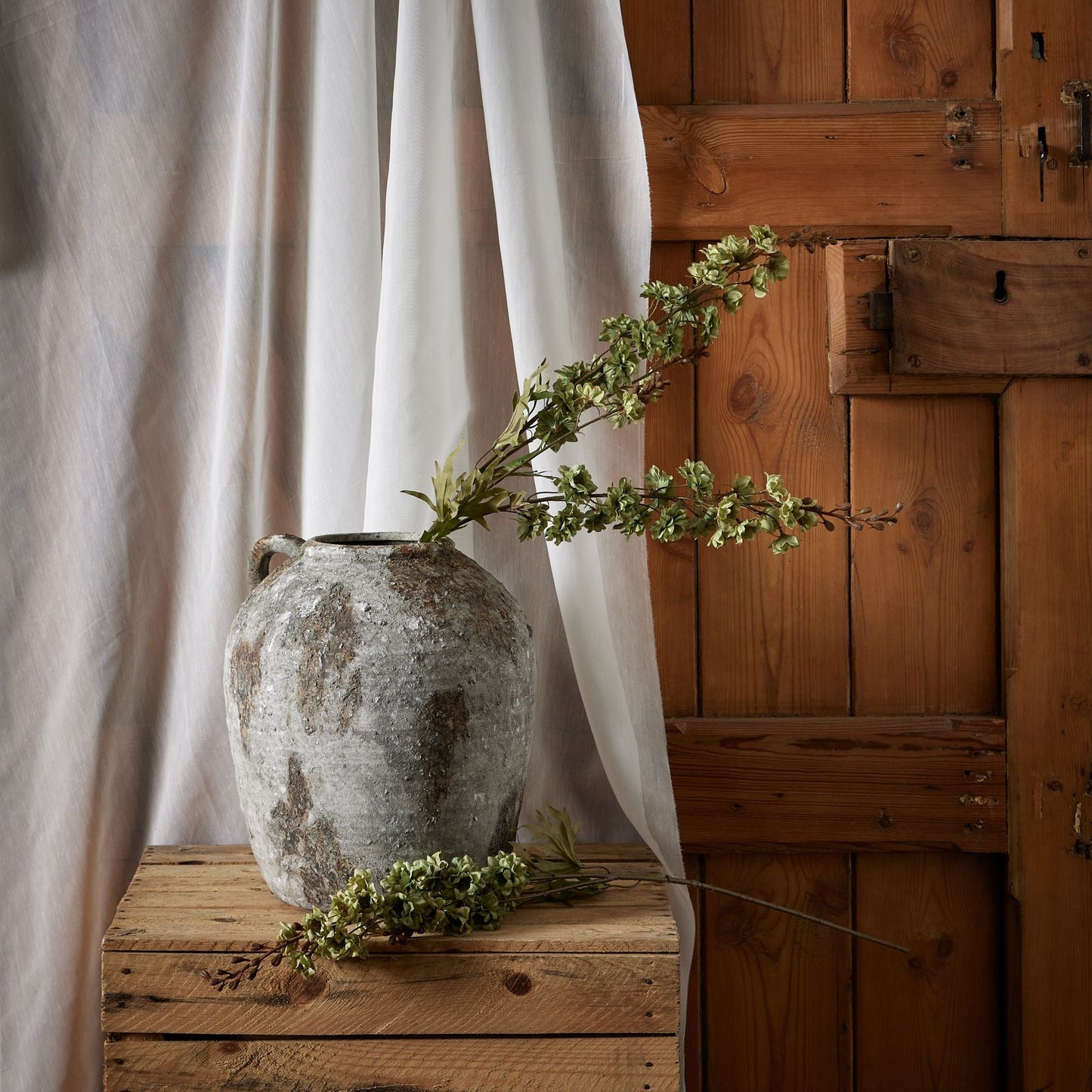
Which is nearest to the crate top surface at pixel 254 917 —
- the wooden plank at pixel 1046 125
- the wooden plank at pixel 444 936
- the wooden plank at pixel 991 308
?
the wooden plank at pixel 444 936

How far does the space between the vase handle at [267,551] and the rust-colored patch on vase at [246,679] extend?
3.5 inches

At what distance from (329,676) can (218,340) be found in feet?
1.36

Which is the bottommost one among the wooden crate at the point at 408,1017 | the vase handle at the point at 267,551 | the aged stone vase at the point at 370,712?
the wooden crate at the point at 408,1017

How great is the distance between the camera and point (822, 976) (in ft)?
4.12

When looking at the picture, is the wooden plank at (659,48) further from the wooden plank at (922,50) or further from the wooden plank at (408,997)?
the wooden plank at (408,997)

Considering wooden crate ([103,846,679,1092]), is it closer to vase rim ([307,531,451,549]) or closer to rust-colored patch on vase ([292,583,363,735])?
rust-colored patch on vase ([292,583,363,735])

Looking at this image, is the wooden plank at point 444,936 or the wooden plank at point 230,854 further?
the wooden plank at point 230,854

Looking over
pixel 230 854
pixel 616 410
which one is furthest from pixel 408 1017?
pixel 616 410

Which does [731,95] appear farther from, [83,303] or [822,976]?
[822,976]

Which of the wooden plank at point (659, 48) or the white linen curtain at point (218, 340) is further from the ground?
the wooden plank at point (659, 48)

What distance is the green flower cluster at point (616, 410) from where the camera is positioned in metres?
0.91

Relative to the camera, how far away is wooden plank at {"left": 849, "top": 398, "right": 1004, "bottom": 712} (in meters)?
1.23

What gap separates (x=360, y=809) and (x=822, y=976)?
2.14 feet

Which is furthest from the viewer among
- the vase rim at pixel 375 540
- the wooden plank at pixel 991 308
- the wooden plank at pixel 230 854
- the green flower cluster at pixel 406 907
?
the wooden plank at pixel 991 308
